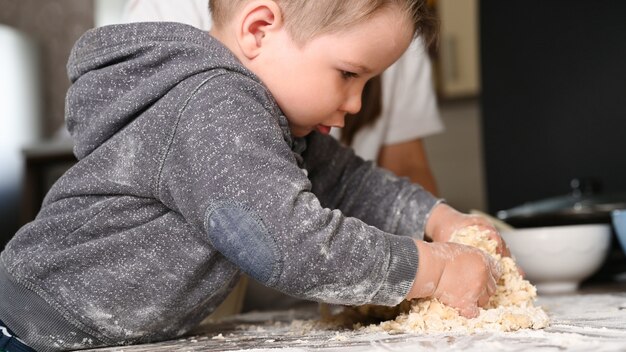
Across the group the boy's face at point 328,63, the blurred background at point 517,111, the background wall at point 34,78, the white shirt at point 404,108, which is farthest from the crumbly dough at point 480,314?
the background wall at point 34,78

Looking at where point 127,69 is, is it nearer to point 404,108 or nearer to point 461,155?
point 404,108

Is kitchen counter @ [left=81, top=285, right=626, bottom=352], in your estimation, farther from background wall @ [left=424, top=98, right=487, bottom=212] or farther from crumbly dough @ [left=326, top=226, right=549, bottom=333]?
background wall @ [left=424, top=98, right=487, bottom=212]

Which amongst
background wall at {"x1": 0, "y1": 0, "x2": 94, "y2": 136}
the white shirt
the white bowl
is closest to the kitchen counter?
the white bowl

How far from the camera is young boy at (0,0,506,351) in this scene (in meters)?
0.74

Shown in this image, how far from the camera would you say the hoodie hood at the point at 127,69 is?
0.82m

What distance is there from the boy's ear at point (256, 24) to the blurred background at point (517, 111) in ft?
3.63

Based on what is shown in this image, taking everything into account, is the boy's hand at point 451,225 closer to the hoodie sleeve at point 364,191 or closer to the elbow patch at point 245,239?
the hoodie sleeve at point 364,191

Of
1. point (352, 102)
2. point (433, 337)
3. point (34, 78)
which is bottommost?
point (433, 337)

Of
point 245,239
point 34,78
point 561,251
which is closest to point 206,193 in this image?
point 245,239

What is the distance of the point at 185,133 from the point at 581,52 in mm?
2084

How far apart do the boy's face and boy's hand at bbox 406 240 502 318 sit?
0.20 meters

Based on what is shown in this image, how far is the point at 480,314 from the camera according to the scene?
812 millimetres

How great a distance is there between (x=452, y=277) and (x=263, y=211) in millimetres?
234

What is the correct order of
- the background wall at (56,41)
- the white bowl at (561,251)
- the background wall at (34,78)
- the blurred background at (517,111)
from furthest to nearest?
the background wall at (56,41)
the background wall at (34,78)
the blurred background at (517,111)
the white bowl at (561,251)
